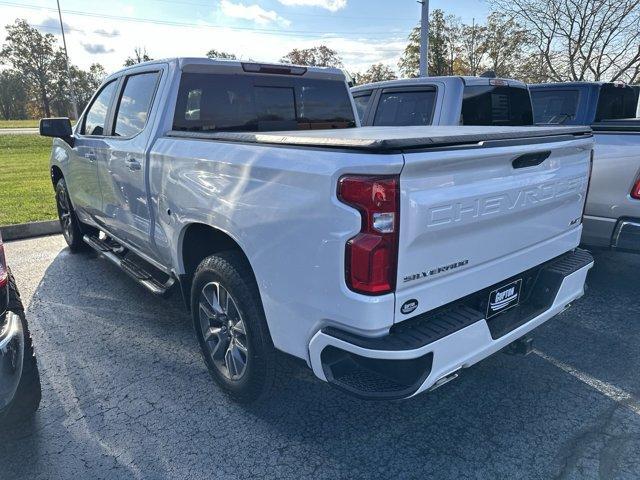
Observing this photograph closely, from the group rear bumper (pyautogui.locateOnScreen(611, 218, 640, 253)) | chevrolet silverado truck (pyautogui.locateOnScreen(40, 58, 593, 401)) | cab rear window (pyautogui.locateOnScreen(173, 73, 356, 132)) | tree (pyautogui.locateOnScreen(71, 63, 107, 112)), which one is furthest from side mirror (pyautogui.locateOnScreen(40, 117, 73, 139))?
tree (pyautogui.locateOnScreen(71, 63, 107, 112))

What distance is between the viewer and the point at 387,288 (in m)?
1.92

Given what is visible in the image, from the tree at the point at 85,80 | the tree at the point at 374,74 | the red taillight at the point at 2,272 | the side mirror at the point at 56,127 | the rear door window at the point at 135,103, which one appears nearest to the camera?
the red taillight at the point at 2,272

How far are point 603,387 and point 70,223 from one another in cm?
573

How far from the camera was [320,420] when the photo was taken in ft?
8.93

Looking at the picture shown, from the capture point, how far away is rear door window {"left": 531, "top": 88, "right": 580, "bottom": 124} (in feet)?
19.8

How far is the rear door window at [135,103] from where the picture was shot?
3.59 metres

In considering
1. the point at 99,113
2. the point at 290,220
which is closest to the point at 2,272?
the point at 290,220

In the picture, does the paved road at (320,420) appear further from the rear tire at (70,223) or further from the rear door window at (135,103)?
the rear tire at (70,223)

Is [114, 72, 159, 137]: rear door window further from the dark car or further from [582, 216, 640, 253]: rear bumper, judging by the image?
[582, 216, 640, 253]: rear bumper

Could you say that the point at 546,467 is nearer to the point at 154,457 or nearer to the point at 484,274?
the point at 484,274

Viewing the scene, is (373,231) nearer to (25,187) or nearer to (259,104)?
(259,104)

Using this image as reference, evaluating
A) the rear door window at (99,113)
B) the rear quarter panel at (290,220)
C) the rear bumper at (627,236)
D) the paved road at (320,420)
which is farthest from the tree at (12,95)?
the rear bumper at (627,236)

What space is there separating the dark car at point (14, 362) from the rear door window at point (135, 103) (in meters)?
1.53

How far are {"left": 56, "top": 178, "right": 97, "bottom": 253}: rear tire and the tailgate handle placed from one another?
4.96 meters
